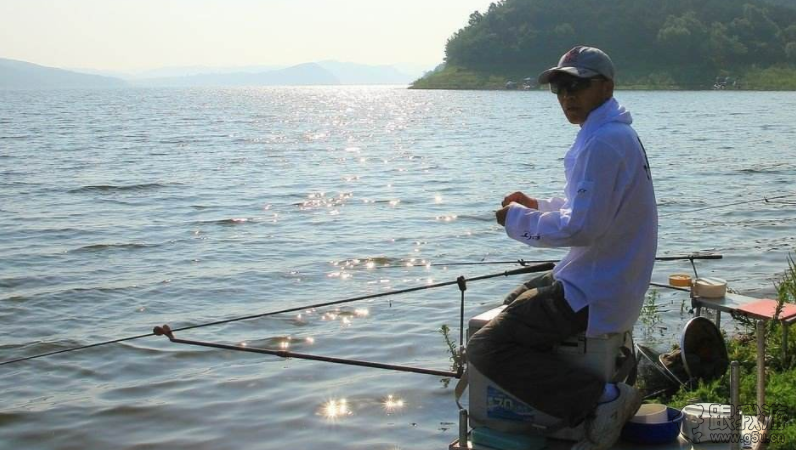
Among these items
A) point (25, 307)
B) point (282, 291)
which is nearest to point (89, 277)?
point (25, 307)

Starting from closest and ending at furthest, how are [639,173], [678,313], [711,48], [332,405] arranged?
[639,173]
[332,405]
[678,313]
[711,48]

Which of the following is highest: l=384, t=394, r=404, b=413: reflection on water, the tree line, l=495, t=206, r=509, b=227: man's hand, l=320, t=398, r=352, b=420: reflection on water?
the tree line

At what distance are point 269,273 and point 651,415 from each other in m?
9.73

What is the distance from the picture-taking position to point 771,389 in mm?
6465

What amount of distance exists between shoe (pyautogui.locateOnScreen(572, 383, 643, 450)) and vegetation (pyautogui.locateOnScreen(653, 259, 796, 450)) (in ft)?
3.40

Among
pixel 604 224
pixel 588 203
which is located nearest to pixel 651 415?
pixel 604 224

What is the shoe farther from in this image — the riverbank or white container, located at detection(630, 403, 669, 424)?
the riverbank

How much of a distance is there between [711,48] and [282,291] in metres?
130

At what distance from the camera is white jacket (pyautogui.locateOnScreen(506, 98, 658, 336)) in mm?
4598

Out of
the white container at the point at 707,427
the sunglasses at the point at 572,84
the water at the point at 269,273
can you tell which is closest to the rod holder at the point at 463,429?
the white container at the point at 707,427

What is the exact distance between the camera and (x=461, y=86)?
151m

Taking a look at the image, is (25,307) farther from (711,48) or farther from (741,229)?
(711,48)

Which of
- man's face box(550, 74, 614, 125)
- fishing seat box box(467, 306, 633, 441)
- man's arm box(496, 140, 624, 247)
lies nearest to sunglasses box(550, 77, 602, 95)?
man's face box(550, 74, 614, 125)

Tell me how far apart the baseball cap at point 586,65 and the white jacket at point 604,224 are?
0.16m
